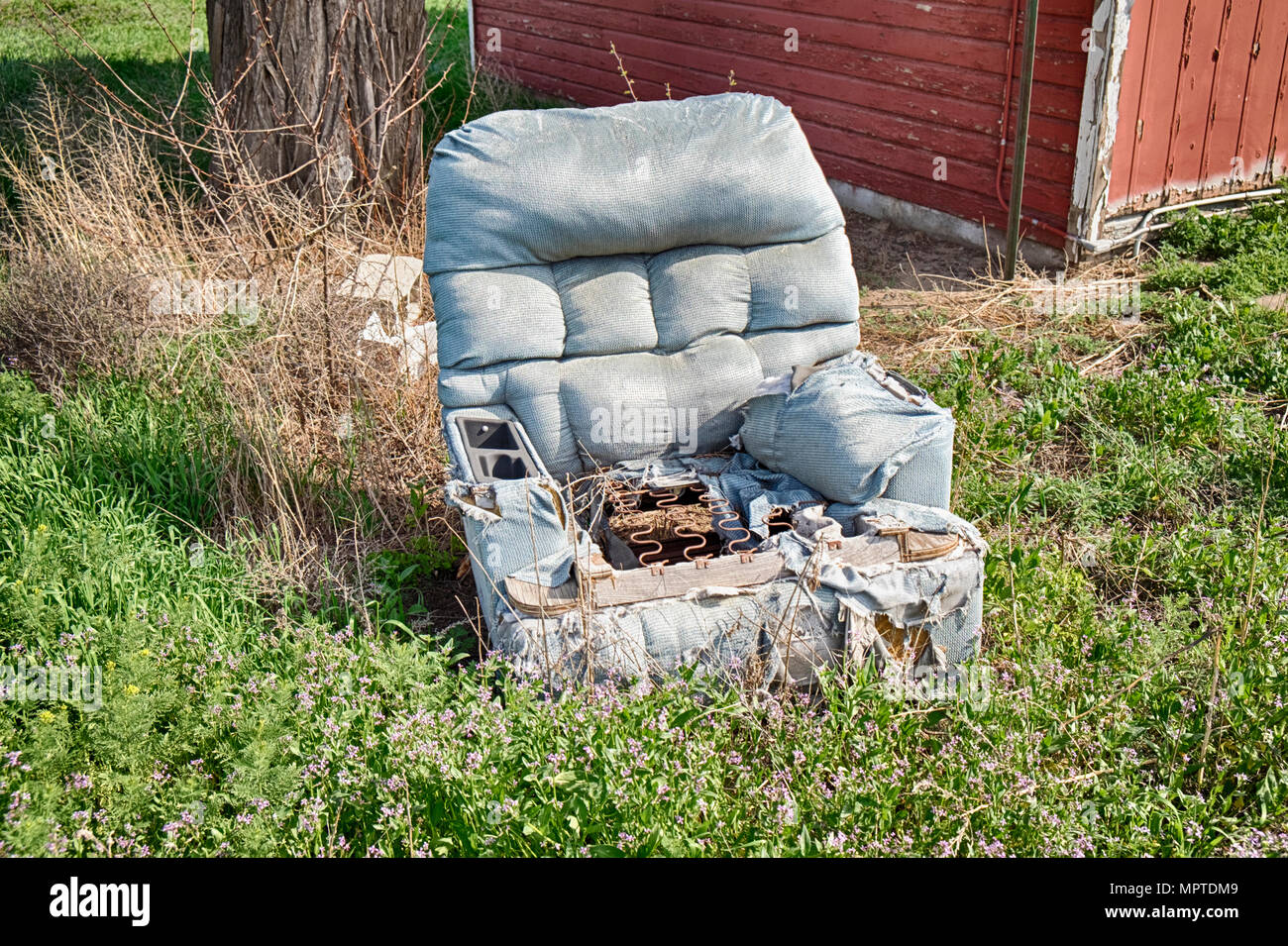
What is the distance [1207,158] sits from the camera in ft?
20.7

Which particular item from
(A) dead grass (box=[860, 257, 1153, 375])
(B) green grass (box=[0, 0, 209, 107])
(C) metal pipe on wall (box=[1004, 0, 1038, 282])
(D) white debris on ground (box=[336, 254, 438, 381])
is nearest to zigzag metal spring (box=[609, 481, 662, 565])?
(D) white debris on ground (box=[336, 254, 438, 381])

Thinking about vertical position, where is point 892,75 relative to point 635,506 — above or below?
above

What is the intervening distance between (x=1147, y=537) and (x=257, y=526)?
2989 millimetres

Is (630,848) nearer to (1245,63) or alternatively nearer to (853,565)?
(853,565)

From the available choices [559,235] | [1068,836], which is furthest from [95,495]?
[1068,836]

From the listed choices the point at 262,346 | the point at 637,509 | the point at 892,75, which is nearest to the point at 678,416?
the point at 637,509

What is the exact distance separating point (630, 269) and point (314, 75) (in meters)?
2.87

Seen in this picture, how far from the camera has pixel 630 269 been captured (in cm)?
358

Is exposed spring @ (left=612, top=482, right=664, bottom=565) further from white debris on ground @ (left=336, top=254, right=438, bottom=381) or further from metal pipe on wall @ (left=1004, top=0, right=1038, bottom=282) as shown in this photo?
metal pipe on wall @ (left=1004, top=0, right=1038, bottom=282)

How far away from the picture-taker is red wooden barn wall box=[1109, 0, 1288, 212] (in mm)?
5828

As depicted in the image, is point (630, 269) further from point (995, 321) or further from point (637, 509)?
point (995, 321)

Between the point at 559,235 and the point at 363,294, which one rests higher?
the point at 559,235

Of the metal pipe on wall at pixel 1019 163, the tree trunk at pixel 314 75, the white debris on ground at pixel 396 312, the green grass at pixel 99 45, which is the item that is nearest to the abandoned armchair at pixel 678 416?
the white debris on ground at pixel 396 312

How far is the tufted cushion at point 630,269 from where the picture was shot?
11.1 feet
